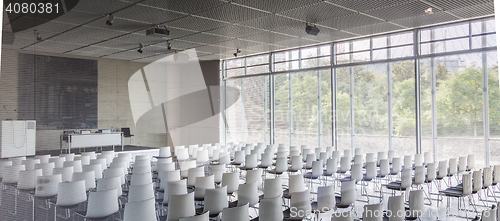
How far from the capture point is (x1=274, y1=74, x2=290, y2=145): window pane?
1392cm

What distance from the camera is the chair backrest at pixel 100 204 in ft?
16.5

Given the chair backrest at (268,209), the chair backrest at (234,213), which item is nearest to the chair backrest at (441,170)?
the chair backrest at (268,209)

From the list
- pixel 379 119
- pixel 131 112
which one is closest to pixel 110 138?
pixel 131 112

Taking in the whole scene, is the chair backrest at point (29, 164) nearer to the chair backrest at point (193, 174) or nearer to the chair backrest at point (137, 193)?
the chair backrest at point (137, 193)

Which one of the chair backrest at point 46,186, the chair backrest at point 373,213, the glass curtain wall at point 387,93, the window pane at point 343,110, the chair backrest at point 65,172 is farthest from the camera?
the window pane at point 343,110

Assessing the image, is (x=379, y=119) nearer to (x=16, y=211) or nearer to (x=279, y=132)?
(x=279, y=132)

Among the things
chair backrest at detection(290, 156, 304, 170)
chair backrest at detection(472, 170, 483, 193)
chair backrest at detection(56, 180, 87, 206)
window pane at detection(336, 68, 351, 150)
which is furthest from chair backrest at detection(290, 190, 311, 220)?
window pane at detection(336, 68, 351, 150)

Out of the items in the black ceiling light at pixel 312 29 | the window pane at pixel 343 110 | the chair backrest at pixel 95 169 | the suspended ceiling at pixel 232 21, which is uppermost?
the suspended ceiling at pixel 232 21

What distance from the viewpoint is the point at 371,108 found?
37.8 feet

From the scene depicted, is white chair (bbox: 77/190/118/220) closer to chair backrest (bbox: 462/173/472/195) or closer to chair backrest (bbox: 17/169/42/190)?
chair backrest (bbox: 17/169/42/190)

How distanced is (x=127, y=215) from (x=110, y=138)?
10356 millimetres

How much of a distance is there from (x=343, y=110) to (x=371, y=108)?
1.01 m

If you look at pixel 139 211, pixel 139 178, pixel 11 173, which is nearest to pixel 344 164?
pixel 139 178

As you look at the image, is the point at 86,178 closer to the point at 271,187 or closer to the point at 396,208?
the point at 271,187
